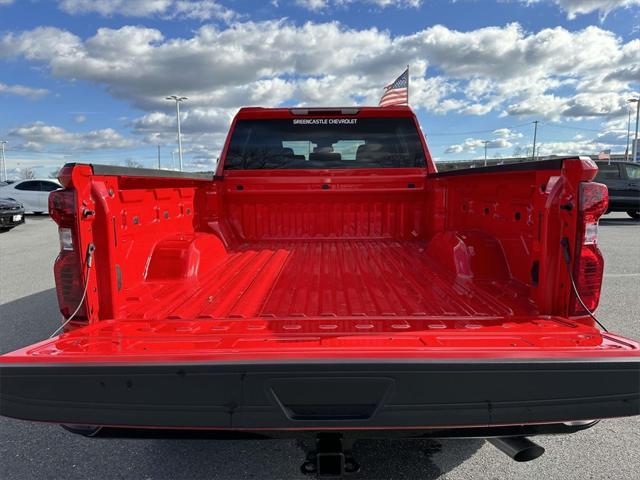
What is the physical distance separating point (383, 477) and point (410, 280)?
1.23 metres

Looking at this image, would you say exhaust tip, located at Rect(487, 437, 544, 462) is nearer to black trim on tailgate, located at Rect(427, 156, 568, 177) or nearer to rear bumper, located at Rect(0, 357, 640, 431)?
rear bumper, located at Rect(0, 357, 640, 431)

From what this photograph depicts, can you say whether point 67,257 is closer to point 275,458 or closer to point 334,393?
point 334,393

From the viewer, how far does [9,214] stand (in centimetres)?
1403

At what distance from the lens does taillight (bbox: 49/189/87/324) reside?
6.61 ft

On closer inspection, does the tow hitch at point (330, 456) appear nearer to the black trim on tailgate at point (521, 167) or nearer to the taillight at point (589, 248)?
the taillight at point (589, 248)

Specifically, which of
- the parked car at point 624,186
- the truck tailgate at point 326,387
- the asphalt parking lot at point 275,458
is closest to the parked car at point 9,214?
the asphalt parking lot at point 275,458

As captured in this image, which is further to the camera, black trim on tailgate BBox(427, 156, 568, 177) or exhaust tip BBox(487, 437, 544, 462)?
black trim on tailgate BBox(427, 156, 568, 177)

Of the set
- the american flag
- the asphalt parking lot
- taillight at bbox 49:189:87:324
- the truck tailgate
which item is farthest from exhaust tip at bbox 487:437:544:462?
the american flag

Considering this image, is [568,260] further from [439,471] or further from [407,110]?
[407,110]

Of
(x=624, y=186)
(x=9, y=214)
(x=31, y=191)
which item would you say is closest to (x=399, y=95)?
(x=624, y=186)

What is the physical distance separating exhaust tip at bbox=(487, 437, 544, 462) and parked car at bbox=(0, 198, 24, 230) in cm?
1617

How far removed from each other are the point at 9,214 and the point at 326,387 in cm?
1596

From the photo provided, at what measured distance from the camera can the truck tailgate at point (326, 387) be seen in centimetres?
167

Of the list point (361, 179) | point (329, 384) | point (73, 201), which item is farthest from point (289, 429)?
point (361, 179)
